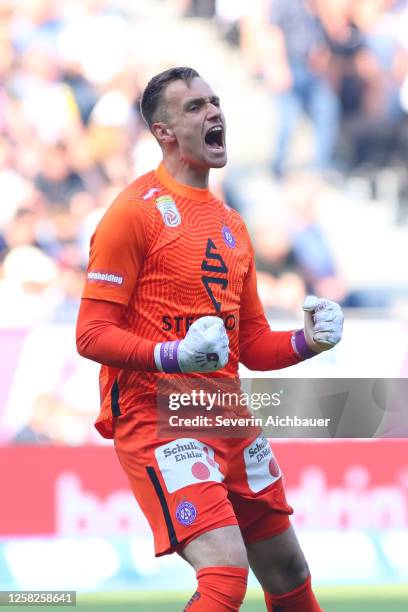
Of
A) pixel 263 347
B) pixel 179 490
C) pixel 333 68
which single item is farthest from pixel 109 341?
pixel 333 68

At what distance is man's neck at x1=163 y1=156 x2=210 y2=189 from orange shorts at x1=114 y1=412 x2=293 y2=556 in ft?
2.30

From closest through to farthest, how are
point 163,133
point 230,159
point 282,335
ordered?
1. point 163,133
2. point 282,335
3. point 230,159

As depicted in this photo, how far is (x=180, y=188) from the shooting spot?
11.7 feet

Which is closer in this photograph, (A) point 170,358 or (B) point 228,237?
(A) point 170,358

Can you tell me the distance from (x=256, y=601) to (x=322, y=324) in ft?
6.64

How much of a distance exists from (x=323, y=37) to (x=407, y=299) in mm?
1251

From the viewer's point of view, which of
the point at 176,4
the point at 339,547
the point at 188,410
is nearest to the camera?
the point at 188,410

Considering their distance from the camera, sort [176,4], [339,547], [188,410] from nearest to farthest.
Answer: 1. [188,410]
2. [339,547]
3. [176,4]

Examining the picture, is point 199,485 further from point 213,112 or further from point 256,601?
point 256,601

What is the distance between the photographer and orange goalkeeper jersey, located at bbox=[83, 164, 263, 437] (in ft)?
10.9

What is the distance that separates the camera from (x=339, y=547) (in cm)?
539

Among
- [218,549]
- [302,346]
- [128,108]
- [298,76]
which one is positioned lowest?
[218,549]

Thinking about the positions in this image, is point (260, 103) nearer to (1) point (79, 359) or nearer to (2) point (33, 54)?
(2) point (33, 54)

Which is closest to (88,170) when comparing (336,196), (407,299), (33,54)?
(33,54)
